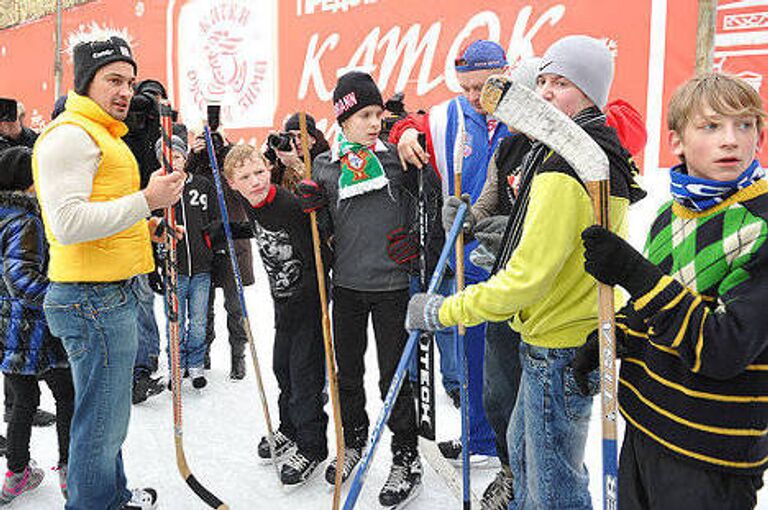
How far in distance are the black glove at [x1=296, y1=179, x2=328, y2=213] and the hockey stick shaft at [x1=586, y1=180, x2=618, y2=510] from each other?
4.71 ft

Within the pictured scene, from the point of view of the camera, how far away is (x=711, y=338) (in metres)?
1.23

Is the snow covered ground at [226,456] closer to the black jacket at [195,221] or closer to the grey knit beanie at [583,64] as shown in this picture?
the black jacket at [195,221]

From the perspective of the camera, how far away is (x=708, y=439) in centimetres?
134

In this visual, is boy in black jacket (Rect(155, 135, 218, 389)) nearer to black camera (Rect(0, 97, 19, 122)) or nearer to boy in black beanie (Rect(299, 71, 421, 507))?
black camera (Rect(0, 97, 19, 122))

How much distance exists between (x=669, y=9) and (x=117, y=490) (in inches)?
203

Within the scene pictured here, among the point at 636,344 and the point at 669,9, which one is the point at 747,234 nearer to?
the point at 636,344

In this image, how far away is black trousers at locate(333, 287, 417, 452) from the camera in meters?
2.71

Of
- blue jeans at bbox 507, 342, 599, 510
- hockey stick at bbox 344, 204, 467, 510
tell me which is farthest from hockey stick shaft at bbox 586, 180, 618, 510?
hockey stick at bbox 344, 204, 467, 510

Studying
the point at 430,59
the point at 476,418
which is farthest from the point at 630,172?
the point at 430,59

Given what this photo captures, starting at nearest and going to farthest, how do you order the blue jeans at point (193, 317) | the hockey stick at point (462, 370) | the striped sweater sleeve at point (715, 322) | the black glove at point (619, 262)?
the striped sweater sleeve at point (715, 322), the black glove at point (619, 262), the hockey stick at point (462, 370), the blue jeans at point (193, 317)

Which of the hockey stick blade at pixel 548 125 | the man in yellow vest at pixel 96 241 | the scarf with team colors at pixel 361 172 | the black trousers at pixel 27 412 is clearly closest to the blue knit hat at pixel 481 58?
the scarf with team colors at pixel 361 172

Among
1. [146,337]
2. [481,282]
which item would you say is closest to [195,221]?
[146,337]

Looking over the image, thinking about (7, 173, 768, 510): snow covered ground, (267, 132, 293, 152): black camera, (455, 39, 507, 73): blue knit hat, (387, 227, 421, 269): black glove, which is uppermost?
(455, 39, 507, 73): blue knit hat

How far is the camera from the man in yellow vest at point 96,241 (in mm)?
2020
